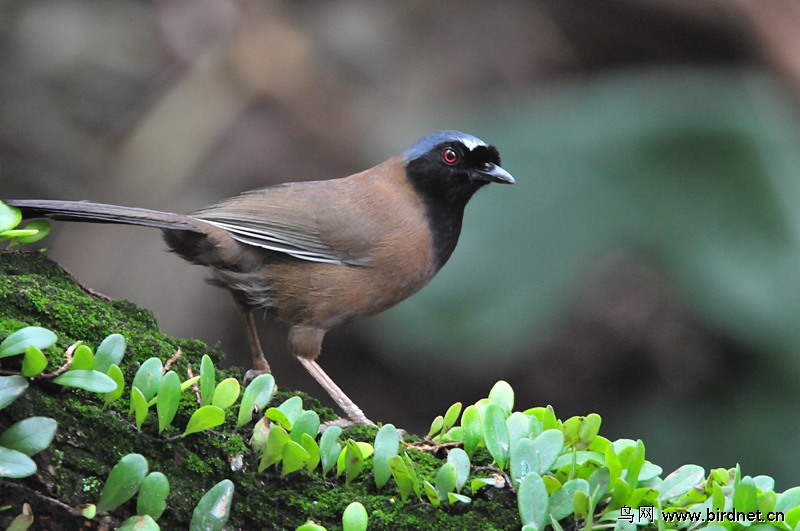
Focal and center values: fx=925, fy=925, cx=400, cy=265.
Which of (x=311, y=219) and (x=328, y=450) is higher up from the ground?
(x=311, y=219)

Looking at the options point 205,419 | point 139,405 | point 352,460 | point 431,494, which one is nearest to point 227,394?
point 205,419

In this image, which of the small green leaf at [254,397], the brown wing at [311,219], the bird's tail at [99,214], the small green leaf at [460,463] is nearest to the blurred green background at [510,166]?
the brown wing at [311,219]

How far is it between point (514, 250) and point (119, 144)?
143 inches

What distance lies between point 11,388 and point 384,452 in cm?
102

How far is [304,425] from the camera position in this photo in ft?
8.45

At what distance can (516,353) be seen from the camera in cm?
634

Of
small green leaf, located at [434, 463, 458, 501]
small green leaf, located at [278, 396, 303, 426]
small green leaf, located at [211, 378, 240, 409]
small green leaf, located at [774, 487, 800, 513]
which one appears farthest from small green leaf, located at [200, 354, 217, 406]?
small green leaf, located at [774, 487, 800, 513]

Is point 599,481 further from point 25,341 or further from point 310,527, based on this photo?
point 25,341

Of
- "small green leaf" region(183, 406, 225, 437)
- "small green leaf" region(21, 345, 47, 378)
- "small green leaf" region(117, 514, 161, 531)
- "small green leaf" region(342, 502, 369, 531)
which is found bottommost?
"small green leaf" region(117, 514, 161, 531)

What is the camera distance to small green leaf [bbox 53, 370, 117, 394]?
7.31ft

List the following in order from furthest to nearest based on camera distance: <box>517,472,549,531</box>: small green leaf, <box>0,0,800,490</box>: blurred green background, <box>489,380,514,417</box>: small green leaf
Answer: <box>0,0,800,490</box>: blurred green background, <box>489,380,514,417</box>: small green leaf, <box>517,472,549,531</box>: small green leaf

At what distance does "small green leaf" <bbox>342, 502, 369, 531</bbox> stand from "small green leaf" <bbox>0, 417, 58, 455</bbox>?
2.52ft

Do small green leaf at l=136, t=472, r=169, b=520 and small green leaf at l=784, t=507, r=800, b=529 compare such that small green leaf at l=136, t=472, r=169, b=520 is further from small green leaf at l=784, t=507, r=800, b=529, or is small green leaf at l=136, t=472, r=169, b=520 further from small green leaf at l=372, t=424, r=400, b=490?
small green leaf at l=784, t=507, r=800, b=529

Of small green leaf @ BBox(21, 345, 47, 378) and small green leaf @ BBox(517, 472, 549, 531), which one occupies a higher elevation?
small green leaf @ BBox(517, 472, 549, 531)
